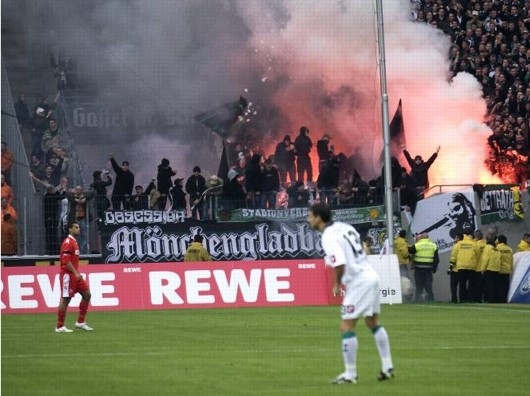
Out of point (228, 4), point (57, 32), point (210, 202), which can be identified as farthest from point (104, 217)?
point (228, 4)

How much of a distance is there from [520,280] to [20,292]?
12.5m

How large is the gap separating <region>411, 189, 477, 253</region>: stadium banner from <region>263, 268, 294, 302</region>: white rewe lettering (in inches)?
234

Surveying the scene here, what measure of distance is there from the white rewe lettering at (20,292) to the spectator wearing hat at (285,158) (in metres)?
11.4

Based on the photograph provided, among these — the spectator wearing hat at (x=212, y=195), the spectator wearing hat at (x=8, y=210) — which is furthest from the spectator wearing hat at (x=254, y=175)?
the spectator wearing hat at (x=8, y=210)

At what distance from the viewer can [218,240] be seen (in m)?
34.4

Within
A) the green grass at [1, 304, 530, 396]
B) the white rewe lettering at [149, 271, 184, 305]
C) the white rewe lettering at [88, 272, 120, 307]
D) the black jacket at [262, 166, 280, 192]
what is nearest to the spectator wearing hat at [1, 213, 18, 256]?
the white rewe lettering at [88, 272, 120, 307]

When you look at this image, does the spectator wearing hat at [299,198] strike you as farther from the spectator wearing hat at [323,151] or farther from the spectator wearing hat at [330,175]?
the spectator wearing hat at [323,151]

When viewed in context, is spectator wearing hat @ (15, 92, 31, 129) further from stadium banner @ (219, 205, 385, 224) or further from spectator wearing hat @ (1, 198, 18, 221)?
stadium banner @ (219, 205, 385, 224)

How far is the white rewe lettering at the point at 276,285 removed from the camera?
99.6 feet

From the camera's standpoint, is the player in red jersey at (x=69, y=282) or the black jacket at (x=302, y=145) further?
the black jacket at (x=302, y=145)

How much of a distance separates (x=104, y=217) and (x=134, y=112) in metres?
7.81

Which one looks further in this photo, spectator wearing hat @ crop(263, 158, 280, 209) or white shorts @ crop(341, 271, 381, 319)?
spectator wearing hat @ crop(263, 158, 280, 209)

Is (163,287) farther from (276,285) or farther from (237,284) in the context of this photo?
(276,285)

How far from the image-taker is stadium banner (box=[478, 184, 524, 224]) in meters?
34.8
